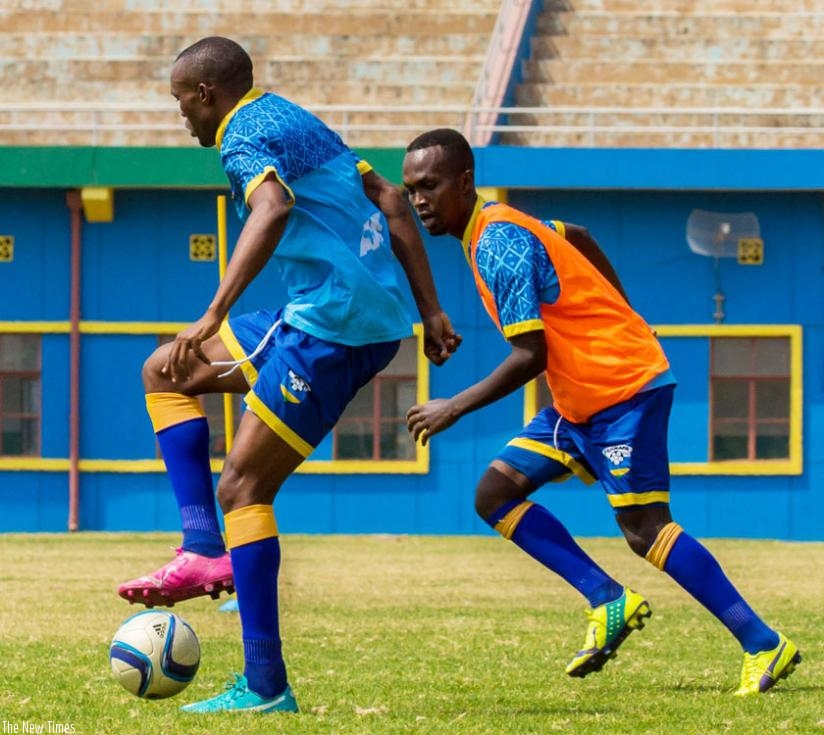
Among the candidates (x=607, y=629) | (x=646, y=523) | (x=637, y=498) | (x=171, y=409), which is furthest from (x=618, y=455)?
(x=171, y=409)

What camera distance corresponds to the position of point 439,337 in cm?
711

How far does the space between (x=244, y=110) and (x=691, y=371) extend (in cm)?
1534

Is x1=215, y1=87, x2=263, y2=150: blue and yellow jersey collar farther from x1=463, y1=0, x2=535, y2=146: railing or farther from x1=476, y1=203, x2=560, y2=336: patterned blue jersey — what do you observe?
x1=463, y1=0, x2=535, y2=146: railing

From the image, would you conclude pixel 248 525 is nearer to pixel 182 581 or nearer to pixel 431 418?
pixel 182 581

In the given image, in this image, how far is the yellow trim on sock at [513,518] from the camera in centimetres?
752

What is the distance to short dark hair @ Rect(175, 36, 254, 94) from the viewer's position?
264 inches

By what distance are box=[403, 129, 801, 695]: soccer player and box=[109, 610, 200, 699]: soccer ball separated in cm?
145

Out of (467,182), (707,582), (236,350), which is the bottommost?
(707,582)

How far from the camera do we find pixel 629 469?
7.21 meters

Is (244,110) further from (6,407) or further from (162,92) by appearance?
(162,92)

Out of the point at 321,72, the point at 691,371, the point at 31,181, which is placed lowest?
the point at 691,371

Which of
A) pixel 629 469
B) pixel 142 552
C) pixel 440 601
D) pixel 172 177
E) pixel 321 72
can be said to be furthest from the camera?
pixel 321 72

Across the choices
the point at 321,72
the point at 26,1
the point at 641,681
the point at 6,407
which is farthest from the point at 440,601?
the point at 26,1

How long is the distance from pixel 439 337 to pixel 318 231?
72 cm
